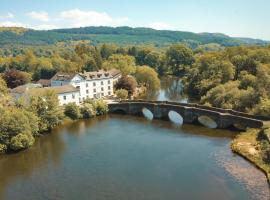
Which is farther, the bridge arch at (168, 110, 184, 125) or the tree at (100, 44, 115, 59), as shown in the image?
the tree at (100, 44, 115, 59)

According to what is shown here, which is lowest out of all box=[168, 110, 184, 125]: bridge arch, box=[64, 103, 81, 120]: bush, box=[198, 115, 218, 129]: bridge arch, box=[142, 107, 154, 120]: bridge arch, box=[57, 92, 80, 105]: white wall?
box=[142, 107, 154, 120]: bridge arch

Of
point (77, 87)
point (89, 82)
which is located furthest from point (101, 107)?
point (89, 82)

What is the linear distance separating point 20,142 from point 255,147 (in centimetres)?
3173

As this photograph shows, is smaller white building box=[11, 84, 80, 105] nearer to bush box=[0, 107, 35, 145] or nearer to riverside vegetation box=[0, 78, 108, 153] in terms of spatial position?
riverside vegetation box=[0, 78, 108, 153]

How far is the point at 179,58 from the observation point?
435ft

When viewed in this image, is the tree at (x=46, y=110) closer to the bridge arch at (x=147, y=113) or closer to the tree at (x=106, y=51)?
the bridge arch at (x=147, y=113)

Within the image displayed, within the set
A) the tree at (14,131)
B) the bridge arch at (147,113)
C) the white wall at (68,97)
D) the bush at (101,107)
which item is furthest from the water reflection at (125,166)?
the white wall at (68,97)

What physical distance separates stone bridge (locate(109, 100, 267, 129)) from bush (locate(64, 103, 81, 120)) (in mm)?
8373

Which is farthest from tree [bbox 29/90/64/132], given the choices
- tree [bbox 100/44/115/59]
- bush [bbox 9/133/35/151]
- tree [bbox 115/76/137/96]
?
tree [bbox 100/44/115/59]

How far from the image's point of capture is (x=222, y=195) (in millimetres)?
31812

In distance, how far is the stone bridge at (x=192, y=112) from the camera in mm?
51156

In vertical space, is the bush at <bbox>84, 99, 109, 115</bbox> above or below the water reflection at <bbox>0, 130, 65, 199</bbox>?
above

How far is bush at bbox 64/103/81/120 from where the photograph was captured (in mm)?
61366

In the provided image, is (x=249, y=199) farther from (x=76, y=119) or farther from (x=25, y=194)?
(x=76, y=119)
